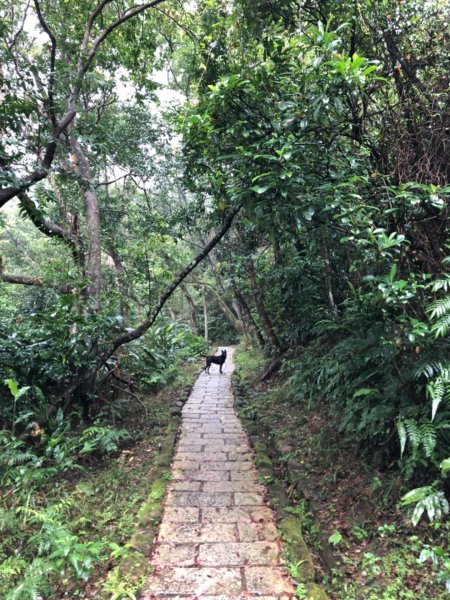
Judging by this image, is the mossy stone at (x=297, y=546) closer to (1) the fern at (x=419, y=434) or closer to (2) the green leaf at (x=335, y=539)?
(2) the green leaf at (x=335, y=539)

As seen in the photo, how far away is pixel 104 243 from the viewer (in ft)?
30.4

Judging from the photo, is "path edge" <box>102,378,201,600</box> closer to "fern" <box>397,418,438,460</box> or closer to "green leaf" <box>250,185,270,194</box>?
"fern" <box>397,418,438,460</box>

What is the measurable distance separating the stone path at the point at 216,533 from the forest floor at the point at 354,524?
13.0 inches

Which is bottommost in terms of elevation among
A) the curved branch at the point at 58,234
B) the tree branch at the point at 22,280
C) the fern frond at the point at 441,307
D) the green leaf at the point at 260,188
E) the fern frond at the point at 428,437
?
the fern frond at the point at 428,437

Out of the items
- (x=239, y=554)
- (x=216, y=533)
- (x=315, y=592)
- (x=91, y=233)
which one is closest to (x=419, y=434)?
(x=315, y=592)

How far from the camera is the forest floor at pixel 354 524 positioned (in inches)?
90.6

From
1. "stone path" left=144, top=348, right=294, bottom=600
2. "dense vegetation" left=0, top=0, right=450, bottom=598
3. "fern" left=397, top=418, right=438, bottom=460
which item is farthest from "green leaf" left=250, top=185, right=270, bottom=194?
"stone path" left=144, top=348, right=294, bottom=600

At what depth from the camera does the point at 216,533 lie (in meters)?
2.90

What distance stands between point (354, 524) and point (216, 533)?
1.08 meters

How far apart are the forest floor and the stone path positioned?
0.33m

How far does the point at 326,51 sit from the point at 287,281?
4.26 m

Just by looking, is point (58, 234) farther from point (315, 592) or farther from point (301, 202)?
point (315, 592)

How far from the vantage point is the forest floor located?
2.30m

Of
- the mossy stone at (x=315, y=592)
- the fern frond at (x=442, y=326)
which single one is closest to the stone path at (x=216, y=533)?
the mossy stone at (x=315, y=592)
